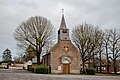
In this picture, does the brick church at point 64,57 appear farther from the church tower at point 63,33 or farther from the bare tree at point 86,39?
the bare tree at point 86,39

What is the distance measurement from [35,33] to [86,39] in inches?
499

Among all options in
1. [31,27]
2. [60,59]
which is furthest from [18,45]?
[60,59]

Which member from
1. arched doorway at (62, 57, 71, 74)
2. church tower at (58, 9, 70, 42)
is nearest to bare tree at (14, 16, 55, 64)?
church tower at (58, 9, 70, 42)

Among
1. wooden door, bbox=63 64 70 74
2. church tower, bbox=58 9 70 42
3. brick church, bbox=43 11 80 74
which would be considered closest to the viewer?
brick church, bbox=43 11 80 74

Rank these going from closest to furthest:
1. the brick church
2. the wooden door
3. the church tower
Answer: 1. the brick church
2. the wooden door
3. the church tower

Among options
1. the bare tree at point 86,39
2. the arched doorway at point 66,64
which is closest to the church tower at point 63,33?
the bare tree at point 86,39

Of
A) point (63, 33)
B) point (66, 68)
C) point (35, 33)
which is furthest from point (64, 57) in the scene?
point (35, 33)

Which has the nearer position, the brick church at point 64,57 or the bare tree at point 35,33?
the brick church at point 64,57

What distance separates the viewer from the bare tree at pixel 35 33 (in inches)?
2208

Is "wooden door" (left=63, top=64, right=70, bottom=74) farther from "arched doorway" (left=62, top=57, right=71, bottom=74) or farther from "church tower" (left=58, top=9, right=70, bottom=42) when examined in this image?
"church tower" (left=58, top=9, right=70, bottom=42)

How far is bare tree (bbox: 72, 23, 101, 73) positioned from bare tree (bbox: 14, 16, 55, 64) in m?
6.95

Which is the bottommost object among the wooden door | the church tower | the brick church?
the wooden door

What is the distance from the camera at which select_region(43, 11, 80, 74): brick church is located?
52.3 m

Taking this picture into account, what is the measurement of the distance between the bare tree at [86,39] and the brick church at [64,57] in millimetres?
1844
